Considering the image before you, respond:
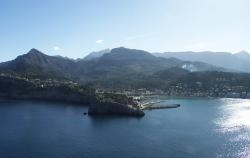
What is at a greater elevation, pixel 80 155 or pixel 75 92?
pixel 75 92

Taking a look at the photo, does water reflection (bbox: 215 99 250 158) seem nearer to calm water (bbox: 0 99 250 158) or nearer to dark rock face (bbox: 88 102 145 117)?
calm water (bbox: 0 99 250 158)

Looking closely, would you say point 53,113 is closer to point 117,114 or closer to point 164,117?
point 117,114

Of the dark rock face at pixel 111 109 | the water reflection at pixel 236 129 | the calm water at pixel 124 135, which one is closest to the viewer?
the calm water at pixel 124 135

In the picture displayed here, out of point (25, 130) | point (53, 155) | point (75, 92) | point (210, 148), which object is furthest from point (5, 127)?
point (75, 92)

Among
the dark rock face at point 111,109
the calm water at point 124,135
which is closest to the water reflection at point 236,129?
the calm water at point 124,135

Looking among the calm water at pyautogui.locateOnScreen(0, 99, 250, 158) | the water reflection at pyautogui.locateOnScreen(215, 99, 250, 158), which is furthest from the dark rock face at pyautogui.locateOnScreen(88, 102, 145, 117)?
the water reflection at pyautogui.locateOnScreen(215, 99, 250, 158)

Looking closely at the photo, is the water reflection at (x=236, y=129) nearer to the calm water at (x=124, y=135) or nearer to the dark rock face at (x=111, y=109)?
the calm water at (x=124, y=135)
